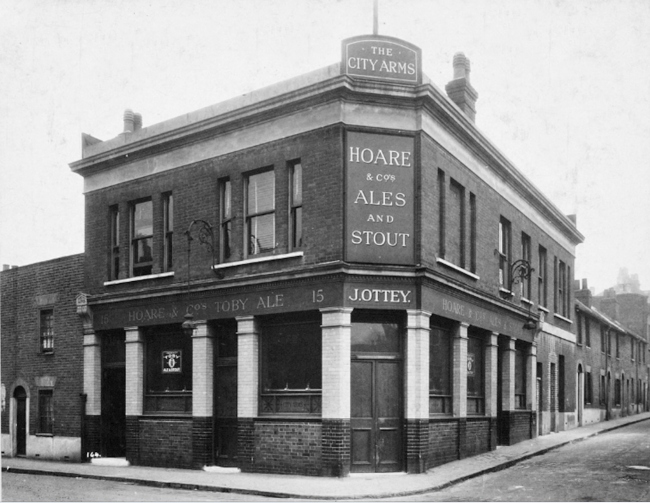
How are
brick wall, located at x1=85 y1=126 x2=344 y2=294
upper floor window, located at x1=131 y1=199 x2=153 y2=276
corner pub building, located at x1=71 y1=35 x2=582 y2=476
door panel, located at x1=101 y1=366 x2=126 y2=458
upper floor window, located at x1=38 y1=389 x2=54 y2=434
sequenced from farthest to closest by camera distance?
upper floor window, located at x1=38 y1=389 x2=54 y2=434, door panel, located at x1=101 y1=366 x2=126 y2=458, upper floor window, located at x1=131 y1=199 x2=153 y2=276, brick wall, located at x1=85 y1=126 x2=344 y2=294, corner pub building, located at x1=71 y1=35 x2=582 y2=476

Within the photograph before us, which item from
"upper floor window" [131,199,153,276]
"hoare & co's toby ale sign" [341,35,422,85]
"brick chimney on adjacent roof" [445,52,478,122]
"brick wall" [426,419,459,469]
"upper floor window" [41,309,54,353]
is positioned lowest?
"brick wall" [426,419,459,469]

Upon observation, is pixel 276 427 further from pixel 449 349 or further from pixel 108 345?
pixel 108 345

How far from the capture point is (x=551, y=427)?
2761 centimetres

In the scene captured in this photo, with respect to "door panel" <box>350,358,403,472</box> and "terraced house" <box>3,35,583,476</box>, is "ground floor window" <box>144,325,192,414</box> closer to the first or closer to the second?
"terraced house" <box>3,35,583,476</box>

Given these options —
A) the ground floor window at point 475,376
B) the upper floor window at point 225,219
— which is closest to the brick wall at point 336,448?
the upper floor window at point 225,219

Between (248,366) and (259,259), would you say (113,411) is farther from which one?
(259,259)

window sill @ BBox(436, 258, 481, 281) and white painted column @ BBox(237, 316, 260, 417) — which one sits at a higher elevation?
window sill @ BBox(436, 258, 481, 281)

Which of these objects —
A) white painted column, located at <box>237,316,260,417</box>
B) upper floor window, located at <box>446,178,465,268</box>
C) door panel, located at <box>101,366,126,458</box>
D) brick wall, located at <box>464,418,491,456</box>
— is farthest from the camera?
door panel, located at <box>101,366,126,458</box>

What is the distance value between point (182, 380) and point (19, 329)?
745cm

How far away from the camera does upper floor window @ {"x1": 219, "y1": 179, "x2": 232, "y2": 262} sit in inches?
707

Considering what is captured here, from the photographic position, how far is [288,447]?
1595 centimetres

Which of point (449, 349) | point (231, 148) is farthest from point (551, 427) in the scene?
point (231, 148)

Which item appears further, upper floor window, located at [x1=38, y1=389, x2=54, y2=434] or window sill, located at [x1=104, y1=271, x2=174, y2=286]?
upper floor window, located at [x1=38, y1=389, x2=54, y2=434]

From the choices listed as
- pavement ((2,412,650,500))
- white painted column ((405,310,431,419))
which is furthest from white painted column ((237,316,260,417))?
white painted column ((405,310,431,419))
